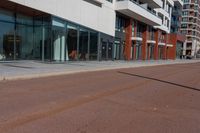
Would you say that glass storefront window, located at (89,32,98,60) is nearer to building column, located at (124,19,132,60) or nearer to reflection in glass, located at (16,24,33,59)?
reflection in glass, located at (16,24,33,59)

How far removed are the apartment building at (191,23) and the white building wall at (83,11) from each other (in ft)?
307

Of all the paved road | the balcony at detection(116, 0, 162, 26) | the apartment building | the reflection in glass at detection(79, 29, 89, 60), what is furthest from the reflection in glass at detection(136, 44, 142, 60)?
the apartment building

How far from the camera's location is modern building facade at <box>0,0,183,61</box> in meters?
21.7

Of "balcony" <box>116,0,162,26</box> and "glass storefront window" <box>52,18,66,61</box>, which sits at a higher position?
"balcony" <box>116,0,162,26</box>

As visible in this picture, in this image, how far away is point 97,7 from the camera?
30484mm

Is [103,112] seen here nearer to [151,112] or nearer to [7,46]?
[151,112]

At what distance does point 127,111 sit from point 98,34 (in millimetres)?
24209

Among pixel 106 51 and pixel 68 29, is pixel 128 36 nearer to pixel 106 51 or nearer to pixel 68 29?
pixel 106 51

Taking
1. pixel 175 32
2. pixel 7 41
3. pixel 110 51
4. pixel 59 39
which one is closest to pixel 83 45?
pixel 59 39

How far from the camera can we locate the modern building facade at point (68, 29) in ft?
71.2

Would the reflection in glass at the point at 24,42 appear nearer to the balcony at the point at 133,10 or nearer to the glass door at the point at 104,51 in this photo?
the glass door at the point at 104,51

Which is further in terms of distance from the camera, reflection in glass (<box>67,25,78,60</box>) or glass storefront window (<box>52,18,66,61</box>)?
reflection in glass (<box>67,25,78,60</box>)

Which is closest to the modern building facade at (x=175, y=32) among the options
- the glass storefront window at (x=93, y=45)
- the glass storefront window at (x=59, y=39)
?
the glass storefront window at (x=93, y=45)

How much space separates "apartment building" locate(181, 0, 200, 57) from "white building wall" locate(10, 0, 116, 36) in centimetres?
9371
